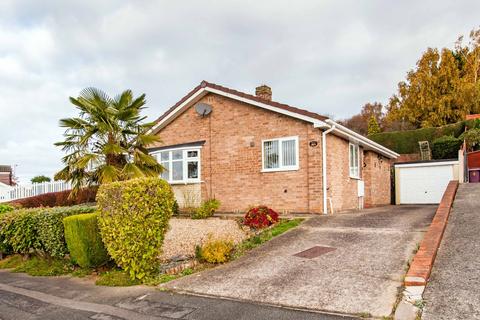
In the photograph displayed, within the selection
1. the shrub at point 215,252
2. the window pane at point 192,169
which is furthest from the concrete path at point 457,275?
the window pane at point 192,169

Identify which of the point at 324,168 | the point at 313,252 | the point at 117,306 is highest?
the point at 324,168

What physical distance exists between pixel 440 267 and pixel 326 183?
6730 mm

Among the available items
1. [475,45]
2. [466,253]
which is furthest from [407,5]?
[475,45]

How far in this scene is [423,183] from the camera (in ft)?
64.5

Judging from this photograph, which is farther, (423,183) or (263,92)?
(423,183)

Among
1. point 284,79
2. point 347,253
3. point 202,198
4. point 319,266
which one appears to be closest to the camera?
point 319,266

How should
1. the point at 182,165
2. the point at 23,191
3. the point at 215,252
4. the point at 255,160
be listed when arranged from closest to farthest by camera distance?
the point at 215,252, the point at 255,160, the point at 182,165, the point at 23,191

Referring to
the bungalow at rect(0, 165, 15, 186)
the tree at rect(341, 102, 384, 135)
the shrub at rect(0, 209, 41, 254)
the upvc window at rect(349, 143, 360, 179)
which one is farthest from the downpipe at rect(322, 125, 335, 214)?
the bungalow at rect(0, 165, 15, 186)

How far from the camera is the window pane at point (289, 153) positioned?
13.0 meters

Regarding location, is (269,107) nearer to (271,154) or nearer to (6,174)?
(271,154)

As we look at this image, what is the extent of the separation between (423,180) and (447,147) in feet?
17.0

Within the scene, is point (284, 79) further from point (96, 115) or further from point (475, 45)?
point (475, 45)

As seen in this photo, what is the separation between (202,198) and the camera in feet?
49.5

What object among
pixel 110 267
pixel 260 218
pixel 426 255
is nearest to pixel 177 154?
pixel 260 218
